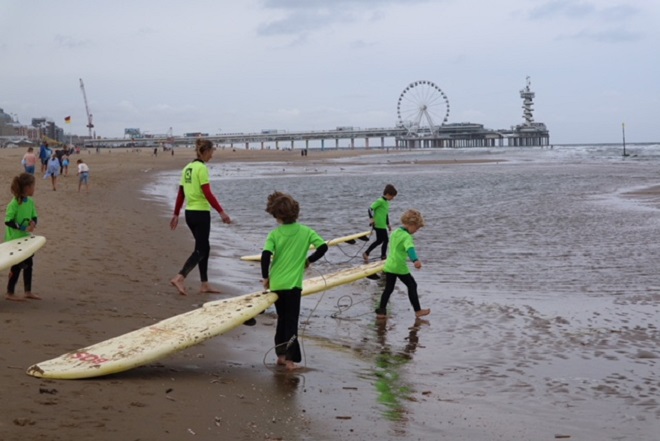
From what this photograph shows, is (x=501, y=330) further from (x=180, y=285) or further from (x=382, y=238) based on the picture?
(x=382, y=238)

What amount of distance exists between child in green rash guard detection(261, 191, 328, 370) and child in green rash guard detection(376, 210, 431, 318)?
2507 millimetres

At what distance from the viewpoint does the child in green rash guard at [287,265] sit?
6.33 metres

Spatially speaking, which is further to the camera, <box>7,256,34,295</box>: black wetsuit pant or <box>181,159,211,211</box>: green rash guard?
<box>181,159,211,211</box>: green rash guard

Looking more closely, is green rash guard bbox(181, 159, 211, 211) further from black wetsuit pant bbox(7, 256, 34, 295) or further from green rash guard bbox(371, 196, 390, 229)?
green rash guard bbox(371, 196, 390, 229)

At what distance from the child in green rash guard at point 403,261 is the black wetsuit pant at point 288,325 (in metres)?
2.54

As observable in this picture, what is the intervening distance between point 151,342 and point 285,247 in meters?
1.29

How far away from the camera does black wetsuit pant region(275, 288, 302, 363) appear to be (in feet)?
20.7

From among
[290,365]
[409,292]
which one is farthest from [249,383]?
[409,292]

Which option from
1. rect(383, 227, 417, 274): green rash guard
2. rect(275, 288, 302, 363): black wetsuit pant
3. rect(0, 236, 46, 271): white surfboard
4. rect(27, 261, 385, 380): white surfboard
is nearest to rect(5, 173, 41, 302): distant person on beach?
rect(0, 236, 46, 271): white surfboard

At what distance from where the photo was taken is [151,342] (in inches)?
225

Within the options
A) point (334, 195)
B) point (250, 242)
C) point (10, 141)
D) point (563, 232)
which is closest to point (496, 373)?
point (250, 242)

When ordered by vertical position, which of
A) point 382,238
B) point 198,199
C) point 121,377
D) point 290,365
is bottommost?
point 290,365

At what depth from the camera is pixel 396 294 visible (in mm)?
10469

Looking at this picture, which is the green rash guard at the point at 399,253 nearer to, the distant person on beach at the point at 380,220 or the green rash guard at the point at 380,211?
the distant person on beach at the point at 380,220
